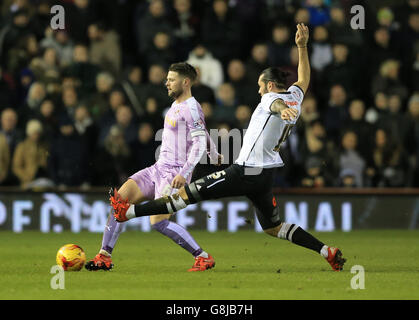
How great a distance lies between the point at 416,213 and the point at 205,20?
514 centimetres

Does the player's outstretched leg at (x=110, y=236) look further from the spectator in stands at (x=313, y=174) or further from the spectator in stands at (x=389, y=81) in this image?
the spectator in stands at (x=389, y=81)

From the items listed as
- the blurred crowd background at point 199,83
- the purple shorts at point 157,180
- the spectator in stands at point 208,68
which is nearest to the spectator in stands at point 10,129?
the blurred crowd background at point 199,83

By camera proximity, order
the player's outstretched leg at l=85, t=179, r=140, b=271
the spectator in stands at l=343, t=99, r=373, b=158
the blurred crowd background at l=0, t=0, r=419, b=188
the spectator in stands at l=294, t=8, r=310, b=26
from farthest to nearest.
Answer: the spectator in stands at l=294, t=8, r=310, b=26 → the spectator in stands at l=343, t=99, r=373, b=158 → the blurred crowd background at l=0, t=0, r=419, b=188 → the player's outstretched leg at l=85, t=179, r=140, b=271

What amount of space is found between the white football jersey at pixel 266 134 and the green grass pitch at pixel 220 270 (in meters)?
1.13

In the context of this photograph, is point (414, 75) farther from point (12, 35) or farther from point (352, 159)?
point (12, 35)

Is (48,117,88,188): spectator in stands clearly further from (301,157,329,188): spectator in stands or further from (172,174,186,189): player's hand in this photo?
(172,174,186,189): player's hand

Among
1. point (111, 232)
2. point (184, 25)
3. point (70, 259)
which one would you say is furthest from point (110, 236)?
point (184, 25)

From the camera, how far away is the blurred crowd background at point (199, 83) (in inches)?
656

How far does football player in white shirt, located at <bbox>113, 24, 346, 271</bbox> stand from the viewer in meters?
9.80

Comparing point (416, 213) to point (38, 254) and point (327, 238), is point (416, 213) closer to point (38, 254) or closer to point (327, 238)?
point (327, 238)

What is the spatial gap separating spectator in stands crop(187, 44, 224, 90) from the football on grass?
7.80 m

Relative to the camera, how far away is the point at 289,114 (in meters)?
9.13

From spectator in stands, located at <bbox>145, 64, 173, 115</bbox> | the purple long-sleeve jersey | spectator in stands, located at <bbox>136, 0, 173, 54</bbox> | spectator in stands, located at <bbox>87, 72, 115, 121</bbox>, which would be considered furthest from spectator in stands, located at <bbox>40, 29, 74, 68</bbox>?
the purple long-sleeve jersey

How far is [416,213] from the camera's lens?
1661 cm
